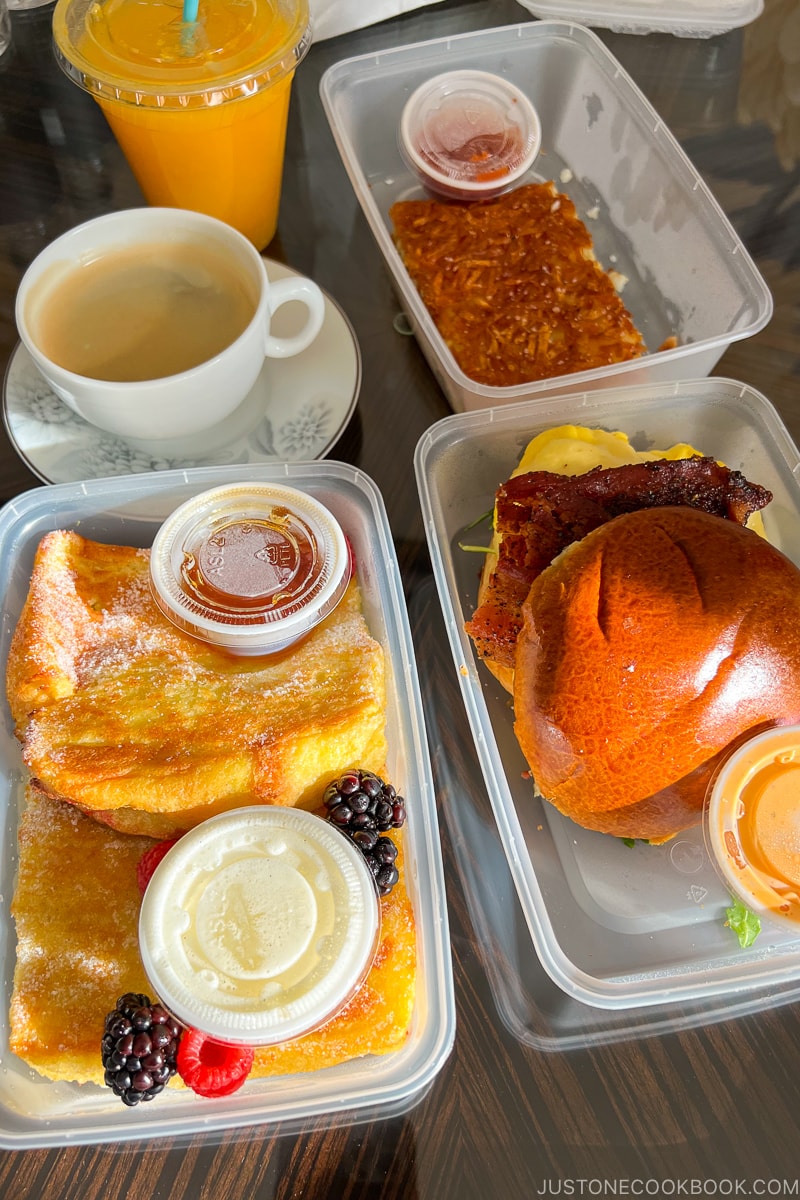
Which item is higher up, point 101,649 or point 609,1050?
point 101,649

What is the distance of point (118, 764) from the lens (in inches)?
38.7

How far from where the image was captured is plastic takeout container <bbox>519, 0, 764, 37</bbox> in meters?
1.71

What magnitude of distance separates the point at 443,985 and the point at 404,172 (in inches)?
56.9

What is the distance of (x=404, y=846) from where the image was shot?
1.02 m

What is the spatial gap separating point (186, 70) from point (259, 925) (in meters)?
1.08

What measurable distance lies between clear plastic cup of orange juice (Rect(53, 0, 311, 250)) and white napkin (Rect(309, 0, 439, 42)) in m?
0.52

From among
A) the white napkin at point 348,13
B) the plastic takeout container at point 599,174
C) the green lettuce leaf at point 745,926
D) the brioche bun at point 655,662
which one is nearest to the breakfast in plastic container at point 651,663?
the brioche bun at point 655,662

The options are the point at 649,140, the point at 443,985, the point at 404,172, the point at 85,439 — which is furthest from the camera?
the point at 404,172

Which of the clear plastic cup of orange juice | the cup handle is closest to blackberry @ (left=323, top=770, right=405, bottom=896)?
the cup handle

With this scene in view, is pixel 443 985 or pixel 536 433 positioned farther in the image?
pixel 536 433

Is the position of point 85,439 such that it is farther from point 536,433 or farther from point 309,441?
point 536,433

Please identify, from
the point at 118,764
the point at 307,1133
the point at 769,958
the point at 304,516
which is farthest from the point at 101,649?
the point at 769,958

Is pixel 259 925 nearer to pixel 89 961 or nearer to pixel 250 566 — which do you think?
pixel 89 961

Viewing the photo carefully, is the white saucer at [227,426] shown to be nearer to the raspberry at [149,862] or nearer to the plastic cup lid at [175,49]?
the plastic cup lid at [175,49]
